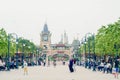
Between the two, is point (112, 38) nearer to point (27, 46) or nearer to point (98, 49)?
point (98, 49)

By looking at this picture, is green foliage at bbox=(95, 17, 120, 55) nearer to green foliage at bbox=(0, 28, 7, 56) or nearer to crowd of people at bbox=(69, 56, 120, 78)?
crowd of people at bbox=(69, 56, 120, 78)

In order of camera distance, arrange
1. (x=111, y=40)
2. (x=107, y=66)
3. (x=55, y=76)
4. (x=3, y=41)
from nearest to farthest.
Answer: (x=55, y=76)
(x=107, y=66)
(x=111, y=40)
(x=3, y=41)

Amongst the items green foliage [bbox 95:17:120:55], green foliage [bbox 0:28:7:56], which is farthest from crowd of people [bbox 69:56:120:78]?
green foliage [bbox 0:28:7:56]

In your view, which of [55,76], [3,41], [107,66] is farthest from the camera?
[3,41]

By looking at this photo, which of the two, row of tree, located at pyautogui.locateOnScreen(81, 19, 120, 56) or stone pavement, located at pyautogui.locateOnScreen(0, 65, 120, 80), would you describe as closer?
stone pavement, located at pyautogui.locateOnScreen(0, 65, 120, 80)

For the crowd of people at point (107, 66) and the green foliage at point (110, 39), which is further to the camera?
the green foliage at point (110, 39)

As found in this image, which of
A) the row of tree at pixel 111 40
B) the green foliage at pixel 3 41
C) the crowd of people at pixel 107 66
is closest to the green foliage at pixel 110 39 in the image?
the row of tree at pixel 111 40

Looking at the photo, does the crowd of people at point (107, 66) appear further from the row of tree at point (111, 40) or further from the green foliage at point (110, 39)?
the green foliage at point (110, 39)

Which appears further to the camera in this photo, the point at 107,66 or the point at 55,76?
the point at 107,66

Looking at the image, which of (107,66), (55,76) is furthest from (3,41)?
(55,76)

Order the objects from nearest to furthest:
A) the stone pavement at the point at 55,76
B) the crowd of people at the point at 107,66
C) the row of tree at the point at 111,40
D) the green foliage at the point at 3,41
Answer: the stone pavement at the point at 55,76, the crowd of people at the point at 107,66, the row of tree at the point at 111,40, the green foliage at the point at 3,41

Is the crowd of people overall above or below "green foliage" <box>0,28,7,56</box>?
below

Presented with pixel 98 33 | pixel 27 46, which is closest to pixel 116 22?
pixel 98 33

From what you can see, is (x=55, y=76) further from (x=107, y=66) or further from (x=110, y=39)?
(x=110, y=39)
